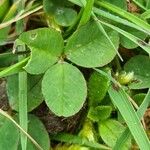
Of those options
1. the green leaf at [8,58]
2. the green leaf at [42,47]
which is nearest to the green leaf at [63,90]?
the green leaf at [42,47]

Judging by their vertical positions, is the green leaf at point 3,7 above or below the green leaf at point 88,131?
above

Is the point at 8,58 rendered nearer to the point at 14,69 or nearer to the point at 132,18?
the point at 14,69

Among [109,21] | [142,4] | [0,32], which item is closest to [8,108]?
[0,32]

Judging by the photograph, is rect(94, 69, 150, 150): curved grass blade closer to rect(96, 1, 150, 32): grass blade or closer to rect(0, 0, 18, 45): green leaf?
rect(96, 1, 150, 32): grass blade

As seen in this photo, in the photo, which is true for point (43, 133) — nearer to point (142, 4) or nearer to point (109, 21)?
point (109, 21)

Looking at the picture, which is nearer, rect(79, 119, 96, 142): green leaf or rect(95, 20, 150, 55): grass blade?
rect(95, 20, 150, 55): grass blade

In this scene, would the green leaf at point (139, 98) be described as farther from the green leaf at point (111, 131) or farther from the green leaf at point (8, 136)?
the green leaf at point (8, 136)

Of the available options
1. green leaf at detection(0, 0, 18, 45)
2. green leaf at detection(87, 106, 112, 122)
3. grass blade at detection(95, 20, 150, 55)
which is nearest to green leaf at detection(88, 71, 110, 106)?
green leaf at detection(87, 106, 112, 122)
